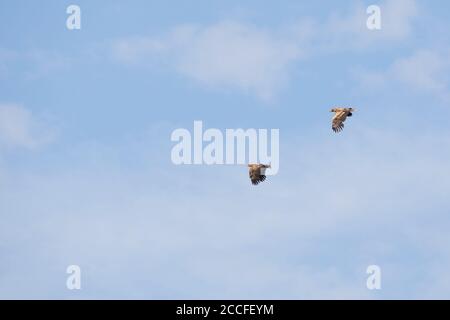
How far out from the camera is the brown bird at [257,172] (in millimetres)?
95688

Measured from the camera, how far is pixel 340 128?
96.7 meters

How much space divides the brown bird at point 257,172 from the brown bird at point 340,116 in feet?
19.3

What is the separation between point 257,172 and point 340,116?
7.27 metres

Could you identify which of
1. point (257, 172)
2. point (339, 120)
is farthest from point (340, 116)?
point (257, 172)

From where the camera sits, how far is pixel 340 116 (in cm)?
9694

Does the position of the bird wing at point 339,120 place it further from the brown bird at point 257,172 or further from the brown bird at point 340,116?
the brown bird at point 257,172

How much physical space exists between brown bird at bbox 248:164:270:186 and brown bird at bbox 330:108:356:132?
588cm

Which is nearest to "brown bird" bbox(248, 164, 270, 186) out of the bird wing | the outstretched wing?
the outstretched wing

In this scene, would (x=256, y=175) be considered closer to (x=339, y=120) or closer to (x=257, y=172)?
(x=257, y=172)

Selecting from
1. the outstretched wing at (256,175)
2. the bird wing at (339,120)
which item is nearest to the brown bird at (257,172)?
the outstretched wing at (256,175)
